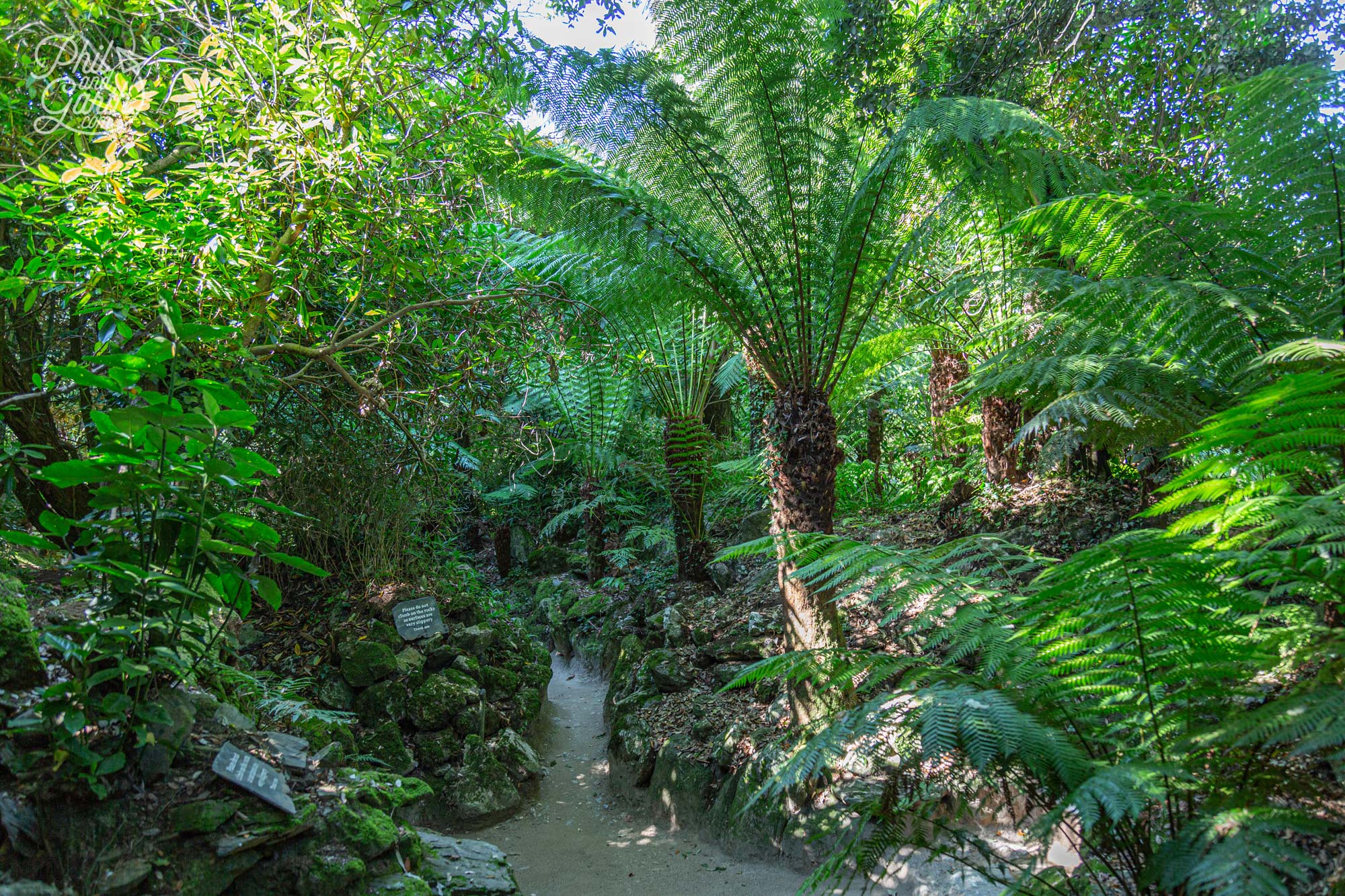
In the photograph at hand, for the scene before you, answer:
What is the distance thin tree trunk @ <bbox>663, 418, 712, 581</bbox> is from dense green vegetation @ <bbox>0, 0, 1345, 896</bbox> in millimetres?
69

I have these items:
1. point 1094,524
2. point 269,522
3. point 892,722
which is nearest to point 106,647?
point 892,722

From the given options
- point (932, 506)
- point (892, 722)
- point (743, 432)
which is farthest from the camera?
point (743, 432)

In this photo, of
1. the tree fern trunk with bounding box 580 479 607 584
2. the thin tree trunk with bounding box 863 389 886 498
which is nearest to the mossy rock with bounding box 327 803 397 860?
the thin tree trunk with bounding box 863 389 886 498

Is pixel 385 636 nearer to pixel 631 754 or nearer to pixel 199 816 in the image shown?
pixel 631 754

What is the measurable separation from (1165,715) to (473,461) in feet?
17.1

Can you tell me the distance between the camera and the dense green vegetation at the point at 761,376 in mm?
1432

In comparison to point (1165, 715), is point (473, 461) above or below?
above

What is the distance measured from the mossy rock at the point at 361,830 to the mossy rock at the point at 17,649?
0.88 meters

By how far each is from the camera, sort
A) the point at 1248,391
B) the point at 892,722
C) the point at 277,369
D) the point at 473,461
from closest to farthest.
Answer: the point at 892,722 < the point at 1248,391 < the point at 277,369 < the point at 473,461

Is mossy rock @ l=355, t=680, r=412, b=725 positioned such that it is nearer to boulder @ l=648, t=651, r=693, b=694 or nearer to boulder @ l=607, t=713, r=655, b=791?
boulder @ l=607, t=713, r=655, b=791

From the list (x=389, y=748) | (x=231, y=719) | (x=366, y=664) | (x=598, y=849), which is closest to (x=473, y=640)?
(x=366, y=664)

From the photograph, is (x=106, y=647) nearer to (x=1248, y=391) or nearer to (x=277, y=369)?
(x=277, y=369)

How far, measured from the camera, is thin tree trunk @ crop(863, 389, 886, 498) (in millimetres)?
6500

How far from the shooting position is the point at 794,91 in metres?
3.19
